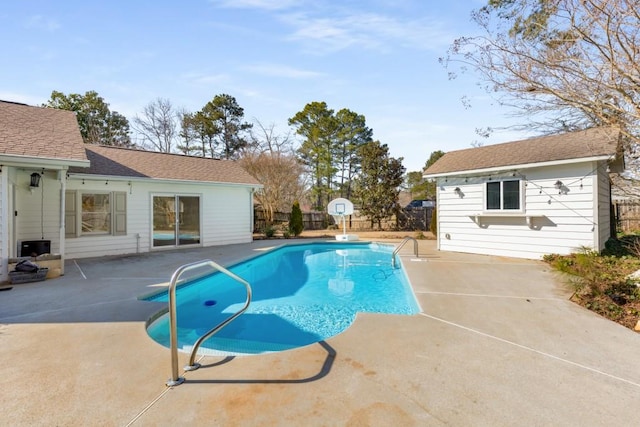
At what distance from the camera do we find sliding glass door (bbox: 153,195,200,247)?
10.8 m

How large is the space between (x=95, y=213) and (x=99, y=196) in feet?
1.76

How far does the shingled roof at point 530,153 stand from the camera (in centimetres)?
789

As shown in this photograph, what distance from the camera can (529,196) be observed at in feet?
29.3

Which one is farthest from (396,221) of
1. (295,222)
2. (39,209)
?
(39,209)

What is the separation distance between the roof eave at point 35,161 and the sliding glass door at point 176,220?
3841 mm

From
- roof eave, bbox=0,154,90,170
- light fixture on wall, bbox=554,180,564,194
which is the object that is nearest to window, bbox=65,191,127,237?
roof eave, bbox=0,154,90,170

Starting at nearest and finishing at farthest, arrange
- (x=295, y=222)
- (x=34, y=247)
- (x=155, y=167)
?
(x=34, y=247) < (x=155, y=167) < (x=295, y=222)

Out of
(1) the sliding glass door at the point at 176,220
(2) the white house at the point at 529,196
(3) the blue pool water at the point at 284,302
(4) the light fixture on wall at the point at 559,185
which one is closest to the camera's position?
(3) the blue pool water at the point at 284,302

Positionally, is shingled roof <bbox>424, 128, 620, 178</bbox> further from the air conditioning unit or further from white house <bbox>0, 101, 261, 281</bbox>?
the air conditioning unit

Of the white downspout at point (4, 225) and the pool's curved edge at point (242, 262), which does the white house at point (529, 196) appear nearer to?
the pool's curved edge at point (242, 262)

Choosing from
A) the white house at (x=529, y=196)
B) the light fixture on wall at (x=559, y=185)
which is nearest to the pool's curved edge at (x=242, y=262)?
the white house at (x=529, y=196)

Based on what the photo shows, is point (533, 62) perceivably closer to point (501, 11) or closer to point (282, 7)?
point (501, 11)

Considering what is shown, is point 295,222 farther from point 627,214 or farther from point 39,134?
point 627,214

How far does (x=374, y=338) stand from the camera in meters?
3.56
